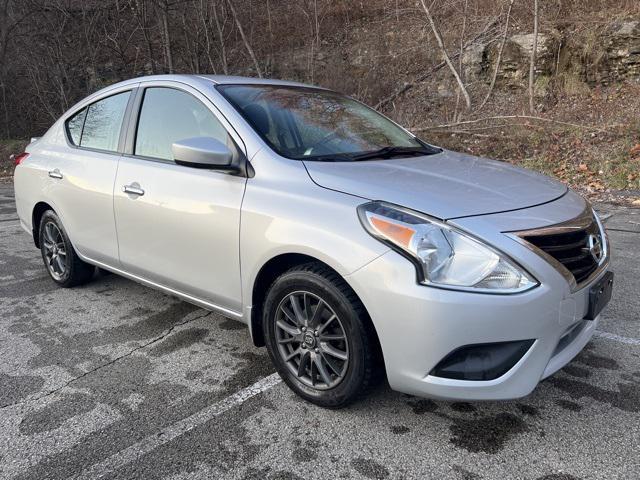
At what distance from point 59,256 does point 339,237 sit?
3.14m

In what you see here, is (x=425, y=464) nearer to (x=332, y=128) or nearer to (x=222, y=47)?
(x=332, y=128)

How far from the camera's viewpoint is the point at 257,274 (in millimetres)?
2719

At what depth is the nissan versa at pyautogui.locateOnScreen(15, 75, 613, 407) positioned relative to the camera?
84.7 inches

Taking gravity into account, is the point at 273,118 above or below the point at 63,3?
below

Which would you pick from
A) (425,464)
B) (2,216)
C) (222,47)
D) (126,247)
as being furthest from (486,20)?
(425,464)

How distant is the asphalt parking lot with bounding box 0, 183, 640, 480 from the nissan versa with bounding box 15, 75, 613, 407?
252 mm

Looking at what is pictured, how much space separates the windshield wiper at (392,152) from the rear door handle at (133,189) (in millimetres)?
1376

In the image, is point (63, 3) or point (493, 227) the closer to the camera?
point (493, 227)

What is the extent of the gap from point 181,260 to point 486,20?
46.3 feet

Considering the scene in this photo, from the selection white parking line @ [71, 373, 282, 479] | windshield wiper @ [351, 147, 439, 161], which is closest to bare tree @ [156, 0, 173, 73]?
windshield wiper @ [351, 147, 439, 161]

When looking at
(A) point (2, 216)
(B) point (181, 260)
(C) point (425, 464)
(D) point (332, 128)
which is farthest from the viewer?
(A) point (2, 216)

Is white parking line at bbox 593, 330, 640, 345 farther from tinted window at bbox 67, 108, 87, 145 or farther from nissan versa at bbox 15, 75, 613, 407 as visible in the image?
tinted window at bbox 67, 108, 87, 145

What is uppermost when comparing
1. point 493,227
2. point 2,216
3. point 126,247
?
point 493,227

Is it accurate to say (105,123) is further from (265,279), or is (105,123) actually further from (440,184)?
(440,184)
